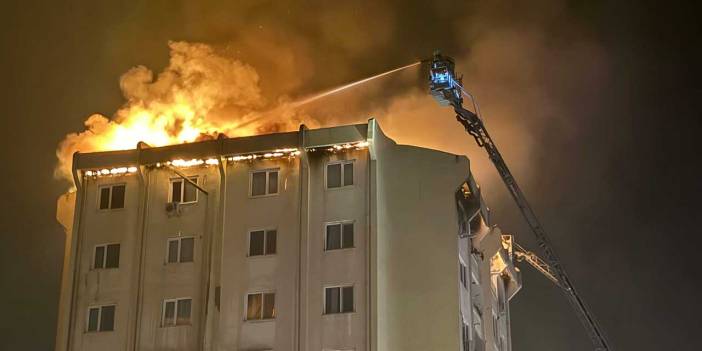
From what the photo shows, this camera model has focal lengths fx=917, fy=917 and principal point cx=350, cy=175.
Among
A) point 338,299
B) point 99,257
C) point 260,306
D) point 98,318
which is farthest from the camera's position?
point 99,257

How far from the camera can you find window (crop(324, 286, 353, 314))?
42.1m

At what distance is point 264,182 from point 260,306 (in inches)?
244

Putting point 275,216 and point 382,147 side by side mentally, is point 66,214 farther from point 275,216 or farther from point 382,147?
point 382,147

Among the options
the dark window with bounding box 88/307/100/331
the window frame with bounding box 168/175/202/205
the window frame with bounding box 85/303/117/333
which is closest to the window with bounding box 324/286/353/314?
the window frame with bounding box 168/175/202/205

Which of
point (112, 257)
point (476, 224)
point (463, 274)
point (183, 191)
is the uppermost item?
point (476, 224)

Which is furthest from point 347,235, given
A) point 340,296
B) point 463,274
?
point 463,274

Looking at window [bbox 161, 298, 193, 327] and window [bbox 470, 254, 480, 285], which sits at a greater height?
window [bbox 470, 254, 480, 285]

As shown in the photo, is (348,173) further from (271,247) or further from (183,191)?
(183,191)

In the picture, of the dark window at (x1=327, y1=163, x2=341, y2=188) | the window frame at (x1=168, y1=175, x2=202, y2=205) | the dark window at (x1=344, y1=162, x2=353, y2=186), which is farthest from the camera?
the window frame at (x1=168, y1=175, x2=202, y2=205)

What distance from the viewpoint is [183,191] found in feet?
152

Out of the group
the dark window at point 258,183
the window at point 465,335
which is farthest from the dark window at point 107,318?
the window at point 465,335

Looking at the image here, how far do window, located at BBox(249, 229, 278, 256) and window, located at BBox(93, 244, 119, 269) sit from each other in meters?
7.11

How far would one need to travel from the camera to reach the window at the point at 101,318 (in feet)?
147

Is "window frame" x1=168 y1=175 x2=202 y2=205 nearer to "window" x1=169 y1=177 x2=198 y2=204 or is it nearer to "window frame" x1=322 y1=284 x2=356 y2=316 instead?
"window" x1=169 y1=177 x2=198 y2=204
